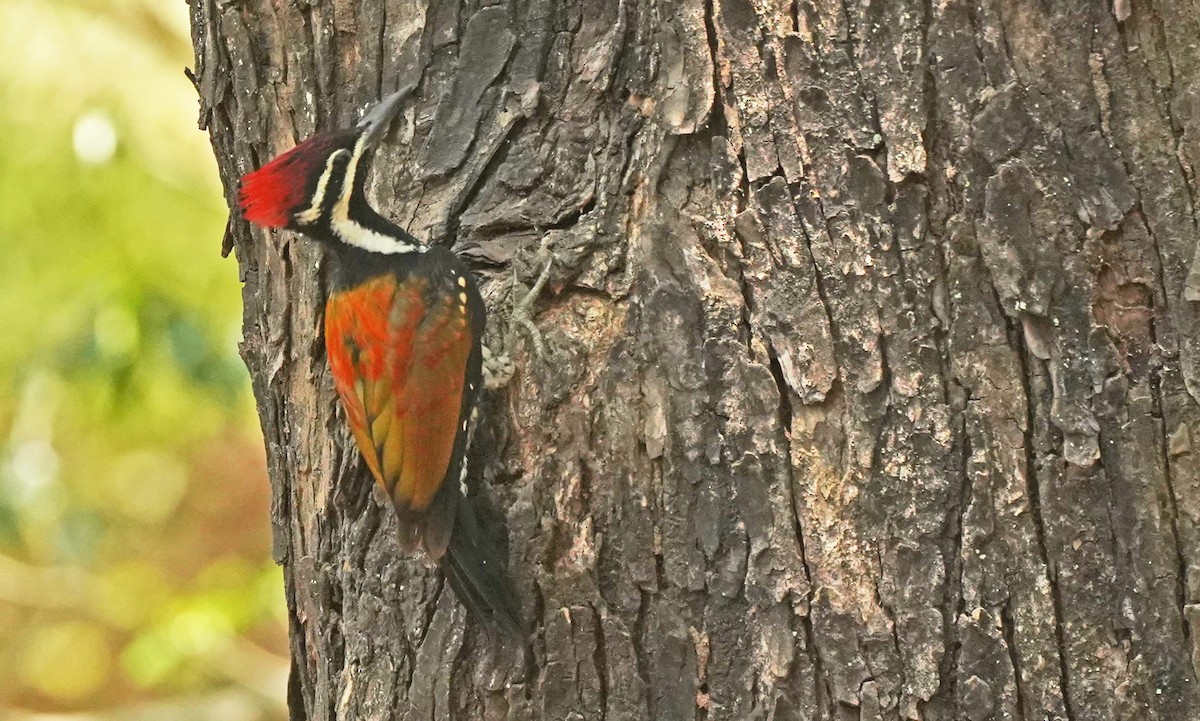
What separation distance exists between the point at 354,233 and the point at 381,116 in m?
0.34

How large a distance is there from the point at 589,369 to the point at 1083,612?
34.6 inches

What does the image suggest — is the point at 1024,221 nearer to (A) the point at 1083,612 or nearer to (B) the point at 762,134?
(B) the point at 762,134

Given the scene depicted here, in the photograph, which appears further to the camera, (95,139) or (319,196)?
(95,139)

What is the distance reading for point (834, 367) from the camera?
1845 millimetres

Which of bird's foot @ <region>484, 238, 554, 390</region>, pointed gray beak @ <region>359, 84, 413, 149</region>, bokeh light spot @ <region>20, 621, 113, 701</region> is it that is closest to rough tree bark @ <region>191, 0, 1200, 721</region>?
bird's foot @ <region>484, 238, 554, 390</region>

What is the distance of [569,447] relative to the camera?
79.4 inches

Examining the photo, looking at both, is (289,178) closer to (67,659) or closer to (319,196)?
(319,196)

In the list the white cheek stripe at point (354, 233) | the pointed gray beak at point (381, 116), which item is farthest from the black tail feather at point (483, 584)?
the pointed gray beak at point (381, 116)

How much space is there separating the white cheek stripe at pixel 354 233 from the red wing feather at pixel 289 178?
10 cm

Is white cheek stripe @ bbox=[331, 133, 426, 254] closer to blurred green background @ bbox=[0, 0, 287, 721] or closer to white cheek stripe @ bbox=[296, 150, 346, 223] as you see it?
white cheek stripe @ bbox=[296, 150, 346, 223]

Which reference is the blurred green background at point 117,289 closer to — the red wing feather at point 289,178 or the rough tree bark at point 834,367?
the red wing feather at point 289,178

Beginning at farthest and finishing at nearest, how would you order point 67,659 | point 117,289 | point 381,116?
point 67,659 < point 117,289 < point 381,116

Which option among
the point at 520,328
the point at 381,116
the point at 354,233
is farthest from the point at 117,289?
the point at 520,328

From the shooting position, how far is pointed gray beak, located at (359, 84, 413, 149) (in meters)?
2.20
